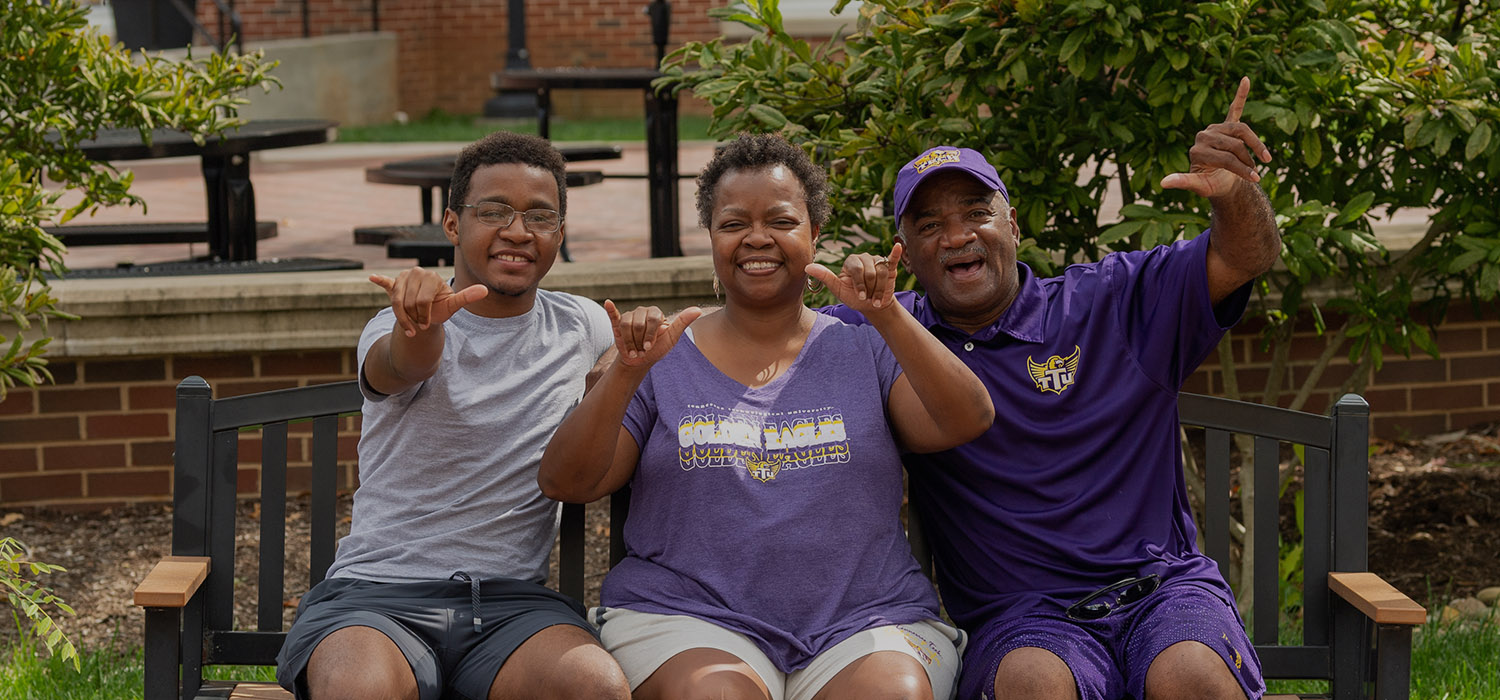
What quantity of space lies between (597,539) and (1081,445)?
2270 mm

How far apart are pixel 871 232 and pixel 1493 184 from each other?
158cm

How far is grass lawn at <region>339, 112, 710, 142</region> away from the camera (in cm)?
1300

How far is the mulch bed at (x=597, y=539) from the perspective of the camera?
447 centimetres

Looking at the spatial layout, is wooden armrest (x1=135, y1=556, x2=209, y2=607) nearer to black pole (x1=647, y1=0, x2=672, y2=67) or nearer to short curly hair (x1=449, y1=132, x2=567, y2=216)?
short curly hair (x1=449, y1=132, x2=567, y2=216)

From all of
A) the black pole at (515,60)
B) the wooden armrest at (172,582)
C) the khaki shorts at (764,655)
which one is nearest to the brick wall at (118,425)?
the wooden armrest at (172,582)

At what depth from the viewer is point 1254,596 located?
3297 millimetres

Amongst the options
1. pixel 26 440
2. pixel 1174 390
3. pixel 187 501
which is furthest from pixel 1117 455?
pixel 26 440

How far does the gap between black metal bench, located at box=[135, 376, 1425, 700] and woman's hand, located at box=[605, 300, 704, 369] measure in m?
0.58

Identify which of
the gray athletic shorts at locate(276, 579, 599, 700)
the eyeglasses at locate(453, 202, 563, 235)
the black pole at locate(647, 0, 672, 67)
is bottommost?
the gray athletic shorts at locate(276, 579, 599, 700)

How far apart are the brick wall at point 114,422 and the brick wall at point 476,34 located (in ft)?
33.2

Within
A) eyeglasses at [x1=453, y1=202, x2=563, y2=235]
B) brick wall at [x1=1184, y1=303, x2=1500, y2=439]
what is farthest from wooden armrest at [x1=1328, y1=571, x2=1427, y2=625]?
brick wall at [x1=1184, y1=303, x2=1500, y2=439]

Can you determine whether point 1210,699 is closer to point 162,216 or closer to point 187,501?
point 187,501

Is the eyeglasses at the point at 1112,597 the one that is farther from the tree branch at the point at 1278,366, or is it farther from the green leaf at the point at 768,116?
the tree branch at the point at 1278,366

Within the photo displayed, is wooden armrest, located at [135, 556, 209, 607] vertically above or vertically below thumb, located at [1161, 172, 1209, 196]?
below
